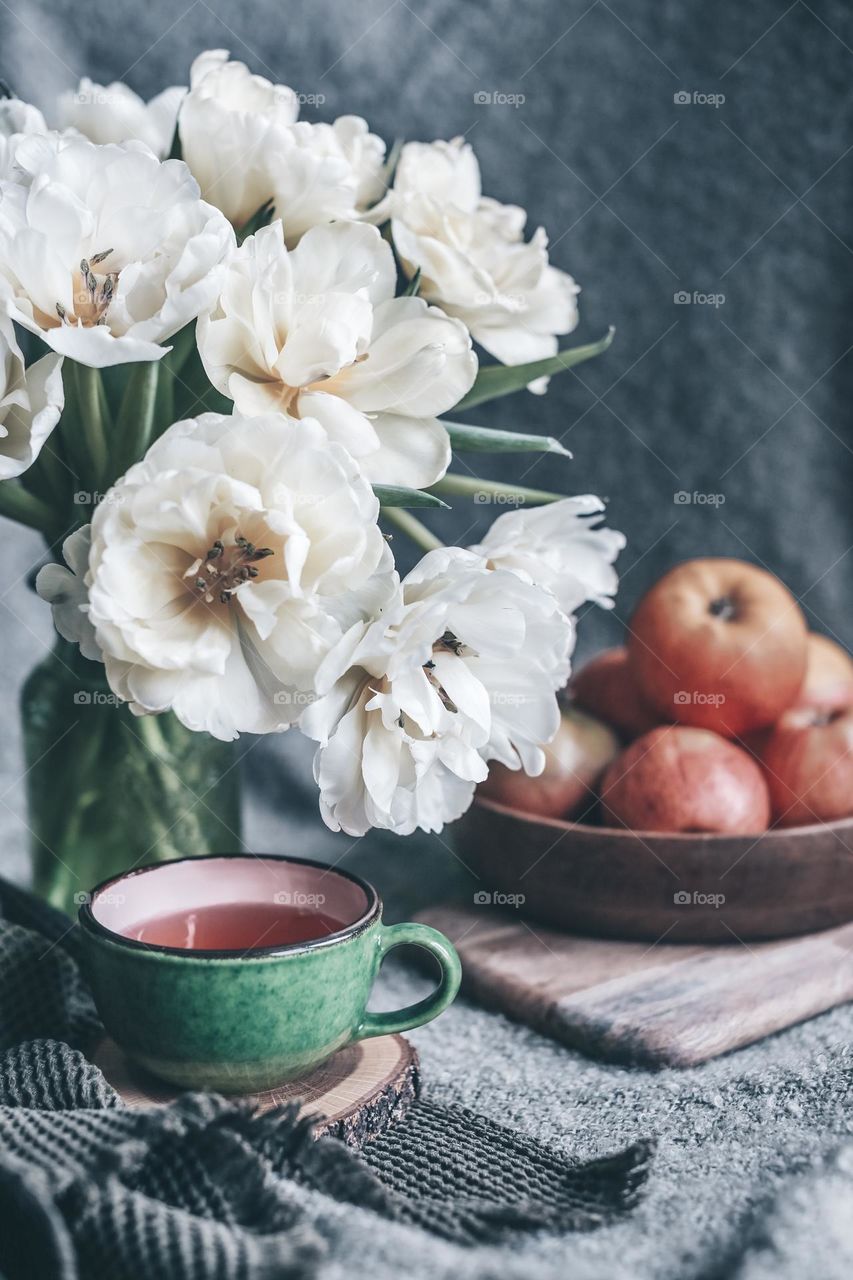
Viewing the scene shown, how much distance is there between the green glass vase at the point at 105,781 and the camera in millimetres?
660

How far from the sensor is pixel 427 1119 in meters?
0.57

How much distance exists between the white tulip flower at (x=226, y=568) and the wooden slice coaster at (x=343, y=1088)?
6.8 inches

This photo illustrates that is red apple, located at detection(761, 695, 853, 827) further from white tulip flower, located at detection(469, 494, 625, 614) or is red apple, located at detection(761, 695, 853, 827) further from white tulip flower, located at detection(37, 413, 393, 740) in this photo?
white tulip flower, located at detection(37, 413, 393, 740)

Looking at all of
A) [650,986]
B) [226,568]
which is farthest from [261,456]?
[650,986]

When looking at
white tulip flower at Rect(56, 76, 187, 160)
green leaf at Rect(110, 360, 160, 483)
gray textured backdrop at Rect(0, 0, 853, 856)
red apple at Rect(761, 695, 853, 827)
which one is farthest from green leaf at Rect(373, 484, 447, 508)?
gray textured backdrop at Rect(0, 0, 853, 856)

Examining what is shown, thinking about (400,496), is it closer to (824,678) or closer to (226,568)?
(226,568)

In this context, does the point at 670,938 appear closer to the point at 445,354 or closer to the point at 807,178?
the point at 445,354

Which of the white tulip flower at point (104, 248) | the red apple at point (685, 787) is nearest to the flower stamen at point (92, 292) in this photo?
the white tulip flower at point (104, 248)

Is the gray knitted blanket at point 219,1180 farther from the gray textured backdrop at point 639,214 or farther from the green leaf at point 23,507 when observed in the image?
the gray textured backdrop at point 639,214

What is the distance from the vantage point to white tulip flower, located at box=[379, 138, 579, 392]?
61 cm

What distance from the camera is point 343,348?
496mm

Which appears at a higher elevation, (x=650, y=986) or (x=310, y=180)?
(x=310, y=180)

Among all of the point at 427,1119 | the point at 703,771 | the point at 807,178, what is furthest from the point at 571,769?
the point at 807,178

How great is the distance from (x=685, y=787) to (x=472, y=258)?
0.33m
